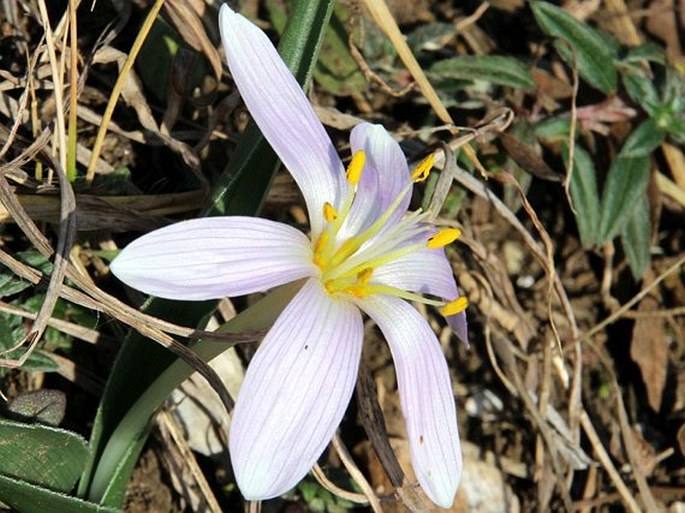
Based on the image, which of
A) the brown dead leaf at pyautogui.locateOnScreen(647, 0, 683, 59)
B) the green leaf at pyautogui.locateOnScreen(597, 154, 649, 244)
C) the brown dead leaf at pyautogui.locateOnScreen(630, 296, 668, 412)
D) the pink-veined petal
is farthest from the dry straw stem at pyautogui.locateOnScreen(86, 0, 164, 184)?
the brown dead leaf at pyautogui.locateOnScreen(647, 0, 683, 59)

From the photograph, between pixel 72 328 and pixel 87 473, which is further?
pixel 72 328

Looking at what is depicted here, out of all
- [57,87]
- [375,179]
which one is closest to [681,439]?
[375,179]

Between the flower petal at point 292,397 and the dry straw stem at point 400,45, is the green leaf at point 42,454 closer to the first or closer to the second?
the flower petal at point 292,397

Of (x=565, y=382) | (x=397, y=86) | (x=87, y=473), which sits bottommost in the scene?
(x=565, y=382)

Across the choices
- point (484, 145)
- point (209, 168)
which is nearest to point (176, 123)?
point (209, 168)

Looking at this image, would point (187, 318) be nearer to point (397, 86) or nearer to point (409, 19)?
point (397, 86)

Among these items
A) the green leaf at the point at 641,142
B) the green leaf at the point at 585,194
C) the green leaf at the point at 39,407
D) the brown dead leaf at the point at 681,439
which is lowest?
the brown dead leaf at the point at 681,439

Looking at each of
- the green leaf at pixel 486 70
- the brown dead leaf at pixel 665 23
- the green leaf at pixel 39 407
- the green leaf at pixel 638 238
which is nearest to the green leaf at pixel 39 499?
the green leaf at pixel 39 407
